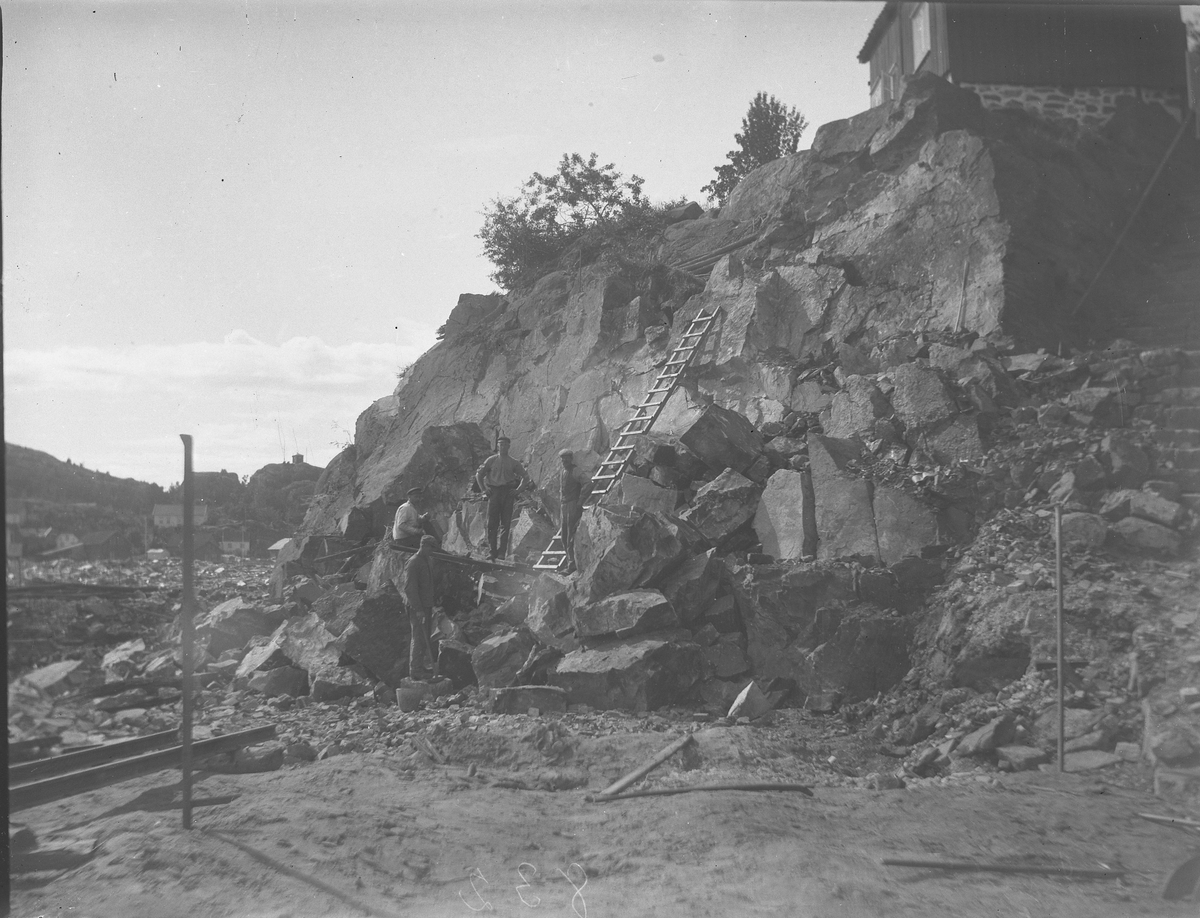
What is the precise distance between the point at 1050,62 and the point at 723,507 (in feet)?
33.3

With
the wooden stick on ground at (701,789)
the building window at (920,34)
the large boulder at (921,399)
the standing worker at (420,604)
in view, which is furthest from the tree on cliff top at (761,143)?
the wooden stick on ground at (701,789)

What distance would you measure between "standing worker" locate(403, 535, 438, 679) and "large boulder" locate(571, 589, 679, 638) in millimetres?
1752

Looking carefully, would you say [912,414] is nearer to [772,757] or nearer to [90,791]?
[772,757]

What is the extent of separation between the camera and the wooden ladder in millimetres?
10539

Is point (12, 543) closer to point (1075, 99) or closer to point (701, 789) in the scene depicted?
point (701, 789)

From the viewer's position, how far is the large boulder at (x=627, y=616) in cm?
794

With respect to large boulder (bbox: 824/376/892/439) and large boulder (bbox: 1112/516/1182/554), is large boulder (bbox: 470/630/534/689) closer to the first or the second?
large boulder (bbox: 824/376/892/439)

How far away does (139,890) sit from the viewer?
167 inches

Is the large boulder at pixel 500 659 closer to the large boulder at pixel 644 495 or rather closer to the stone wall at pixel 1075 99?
the large boulder at pixel 644 495

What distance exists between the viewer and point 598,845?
5.02m

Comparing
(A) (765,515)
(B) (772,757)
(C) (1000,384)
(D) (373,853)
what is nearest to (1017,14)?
(C) (1000,384)

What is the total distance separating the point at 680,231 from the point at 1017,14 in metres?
6.19

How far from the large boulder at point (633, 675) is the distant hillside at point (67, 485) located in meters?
3.71

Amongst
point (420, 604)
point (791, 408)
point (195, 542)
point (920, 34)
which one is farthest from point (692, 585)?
point (920, 34)
